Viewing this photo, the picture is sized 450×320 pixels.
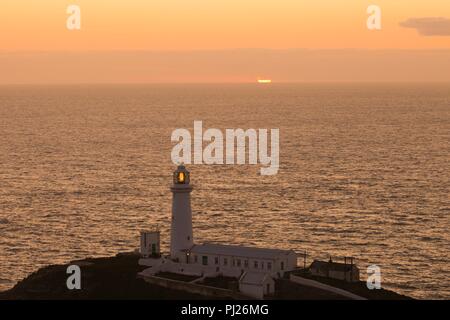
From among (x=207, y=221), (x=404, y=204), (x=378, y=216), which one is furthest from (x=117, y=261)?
(x=404, y=204)

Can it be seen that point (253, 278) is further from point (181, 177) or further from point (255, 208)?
point (255, 208)

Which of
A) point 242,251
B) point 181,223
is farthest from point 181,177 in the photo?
point 242,251

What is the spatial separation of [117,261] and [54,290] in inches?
300

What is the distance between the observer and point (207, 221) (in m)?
104

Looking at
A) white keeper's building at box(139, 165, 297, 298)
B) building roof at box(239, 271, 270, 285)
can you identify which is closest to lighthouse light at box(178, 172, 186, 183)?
white keeper's building at box(139, 165, 297, 298)

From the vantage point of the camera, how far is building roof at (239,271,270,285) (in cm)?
6350

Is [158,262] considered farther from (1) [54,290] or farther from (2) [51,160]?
(2) [51,160]

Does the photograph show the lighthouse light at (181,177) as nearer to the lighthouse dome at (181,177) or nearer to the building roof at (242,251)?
the lighthouse dome at (181,177)

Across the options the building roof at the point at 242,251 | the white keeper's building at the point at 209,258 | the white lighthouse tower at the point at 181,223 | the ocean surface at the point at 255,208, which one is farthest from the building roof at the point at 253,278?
the ocean surface at the point at 255,208

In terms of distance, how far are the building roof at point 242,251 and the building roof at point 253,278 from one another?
8.42 ft

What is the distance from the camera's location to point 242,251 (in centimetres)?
6925

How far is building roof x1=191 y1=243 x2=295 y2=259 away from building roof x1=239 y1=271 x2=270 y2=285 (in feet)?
8.42

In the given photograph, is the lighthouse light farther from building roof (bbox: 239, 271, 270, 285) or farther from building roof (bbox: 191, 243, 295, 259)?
building roof (bbox: 239, 271, 270, 285)

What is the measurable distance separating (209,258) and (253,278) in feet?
22.8
